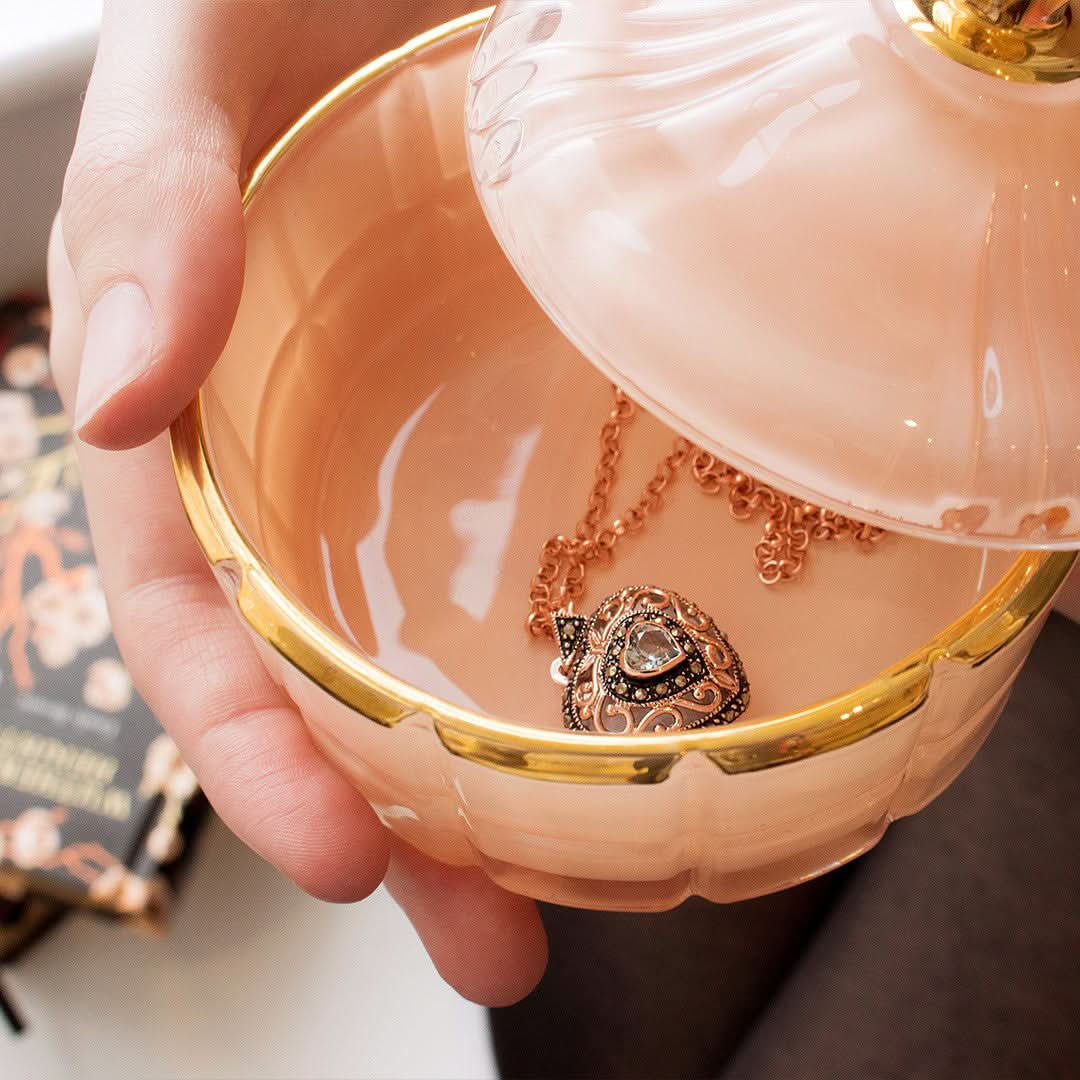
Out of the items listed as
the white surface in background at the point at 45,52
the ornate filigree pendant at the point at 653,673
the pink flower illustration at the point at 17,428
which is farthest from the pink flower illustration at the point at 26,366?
the ornate filigree pendant at the point at 653,673

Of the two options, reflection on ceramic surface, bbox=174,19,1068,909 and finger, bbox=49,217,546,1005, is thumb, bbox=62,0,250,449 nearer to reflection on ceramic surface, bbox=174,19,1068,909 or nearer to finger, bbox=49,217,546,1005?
reflection on ceramic surface, bbox=174,19,1068,909

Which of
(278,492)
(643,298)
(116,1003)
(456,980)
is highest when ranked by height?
(643,298)

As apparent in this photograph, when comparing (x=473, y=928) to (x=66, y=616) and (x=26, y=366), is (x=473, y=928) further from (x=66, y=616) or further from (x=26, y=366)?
(x=26, y=366)

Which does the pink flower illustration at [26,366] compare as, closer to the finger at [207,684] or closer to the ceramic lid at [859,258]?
the finger at [207,684]

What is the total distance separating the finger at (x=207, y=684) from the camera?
1.41 feet

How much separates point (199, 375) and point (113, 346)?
0.04 meters

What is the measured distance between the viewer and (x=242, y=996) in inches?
26.0

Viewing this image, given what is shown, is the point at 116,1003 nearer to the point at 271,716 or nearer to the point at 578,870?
the point at 271,716

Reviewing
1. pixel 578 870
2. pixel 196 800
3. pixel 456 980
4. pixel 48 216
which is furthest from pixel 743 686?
pixel 48 216

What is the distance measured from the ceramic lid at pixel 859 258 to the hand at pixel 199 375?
0.13 m

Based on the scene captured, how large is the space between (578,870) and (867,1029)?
0.26m

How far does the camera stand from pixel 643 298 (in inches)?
11.4

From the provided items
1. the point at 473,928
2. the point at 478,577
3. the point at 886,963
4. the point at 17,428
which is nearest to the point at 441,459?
the point at 478,577

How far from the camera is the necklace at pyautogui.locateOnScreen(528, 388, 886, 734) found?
1.30 ft
